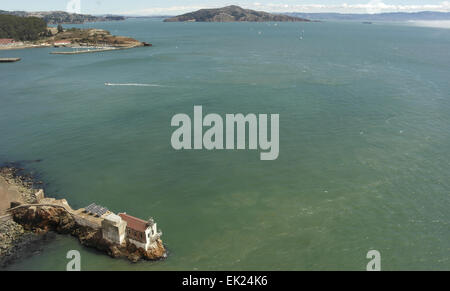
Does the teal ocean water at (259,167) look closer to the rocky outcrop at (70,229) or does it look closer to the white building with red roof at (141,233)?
the rocky outcrop at (70,229)

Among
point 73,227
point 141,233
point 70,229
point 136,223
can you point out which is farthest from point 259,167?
point 70,229

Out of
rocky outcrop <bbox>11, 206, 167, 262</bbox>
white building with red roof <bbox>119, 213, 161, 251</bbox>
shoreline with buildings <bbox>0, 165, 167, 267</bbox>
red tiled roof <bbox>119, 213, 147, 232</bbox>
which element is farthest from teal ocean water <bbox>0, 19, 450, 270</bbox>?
red tiled roof <bbox>119, 213, 147, 232</bbox>

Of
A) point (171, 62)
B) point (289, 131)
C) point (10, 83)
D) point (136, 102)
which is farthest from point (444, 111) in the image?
point (10, 83)

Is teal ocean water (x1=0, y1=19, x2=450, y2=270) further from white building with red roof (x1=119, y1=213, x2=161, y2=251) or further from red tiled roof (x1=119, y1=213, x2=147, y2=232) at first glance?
red tiled roof (x1=119, y1=213, x2=147, y2=232)

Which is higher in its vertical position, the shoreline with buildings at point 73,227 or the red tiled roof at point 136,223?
the red tiled roof at point 136,223

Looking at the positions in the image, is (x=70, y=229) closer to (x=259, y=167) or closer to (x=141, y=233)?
(x=141, y=233)

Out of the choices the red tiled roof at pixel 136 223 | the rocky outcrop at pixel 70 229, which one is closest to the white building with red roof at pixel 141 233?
the red tiled roof at pixel 136 223
